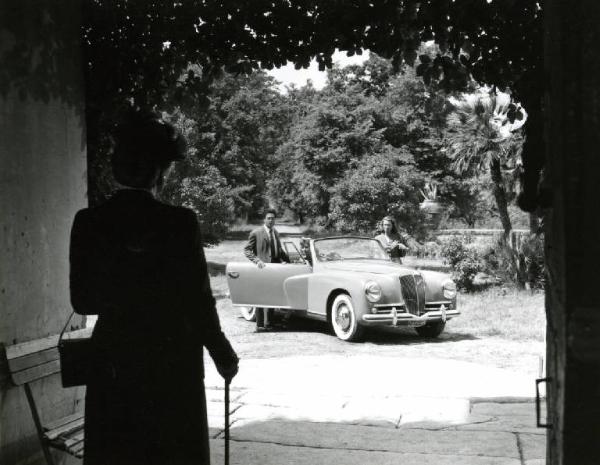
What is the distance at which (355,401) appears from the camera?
6520 millimetres

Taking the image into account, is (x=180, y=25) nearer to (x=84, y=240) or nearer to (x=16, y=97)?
(x=16, y=97)

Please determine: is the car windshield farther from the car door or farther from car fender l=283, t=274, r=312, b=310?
car fender l=283, t=274, r=312, b=310

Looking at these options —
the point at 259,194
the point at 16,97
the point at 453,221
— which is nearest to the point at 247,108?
the point at 259,194

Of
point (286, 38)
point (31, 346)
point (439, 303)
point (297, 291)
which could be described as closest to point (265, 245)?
point (297, 291)

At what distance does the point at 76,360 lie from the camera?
2570 millimetres

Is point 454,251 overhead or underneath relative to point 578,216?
underneath

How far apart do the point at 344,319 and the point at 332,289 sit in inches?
19.5

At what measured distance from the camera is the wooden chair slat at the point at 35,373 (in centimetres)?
348

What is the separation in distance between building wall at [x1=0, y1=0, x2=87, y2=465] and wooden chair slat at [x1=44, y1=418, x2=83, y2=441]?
0.14m

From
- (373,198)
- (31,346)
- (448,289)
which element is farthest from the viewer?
(373,198)

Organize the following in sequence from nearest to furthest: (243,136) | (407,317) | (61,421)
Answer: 1. (61,421)
2. (407,317)
3. (243,136)

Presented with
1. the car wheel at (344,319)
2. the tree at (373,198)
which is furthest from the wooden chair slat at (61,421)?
the tree at (373,198)

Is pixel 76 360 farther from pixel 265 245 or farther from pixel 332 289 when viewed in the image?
pixel 265 245

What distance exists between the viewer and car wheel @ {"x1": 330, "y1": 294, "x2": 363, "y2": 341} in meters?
10.7
